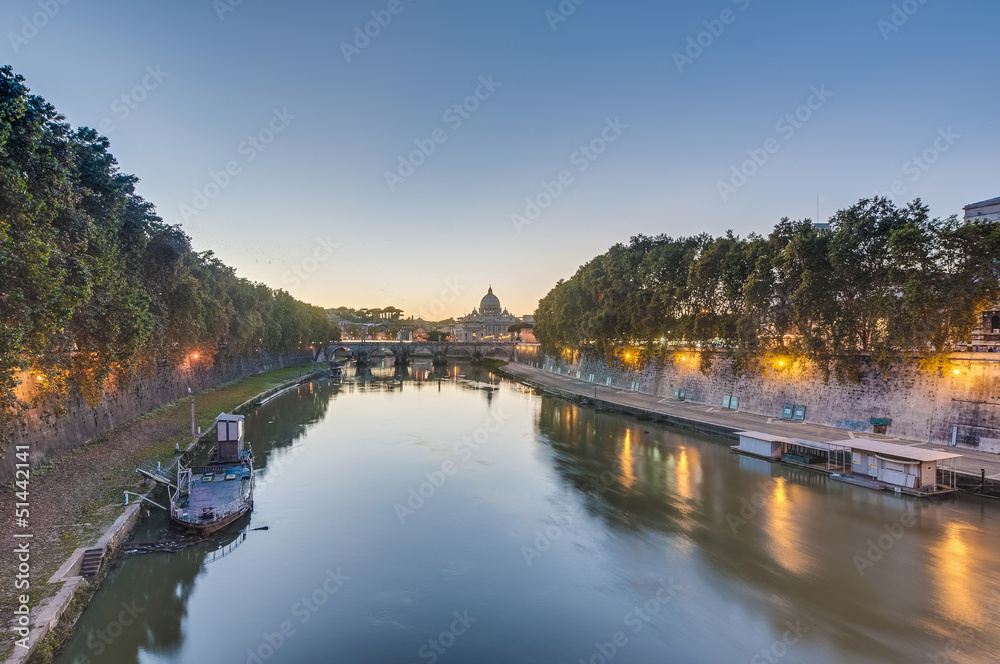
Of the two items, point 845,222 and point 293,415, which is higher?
point 845,222

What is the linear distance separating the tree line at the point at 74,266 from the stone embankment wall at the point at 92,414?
1168 mm

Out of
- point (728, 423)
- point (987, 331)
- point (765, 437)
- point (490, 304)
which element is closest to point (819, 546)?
point (765, 437)

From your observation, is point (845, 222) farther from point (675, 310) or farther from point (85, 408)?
point (85, 408)

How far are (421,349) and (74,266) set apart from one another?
91.9m

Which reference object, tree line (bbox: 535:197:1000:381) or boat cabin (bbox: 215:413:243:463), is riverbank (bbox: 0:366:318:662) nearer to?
boat cabin (bbox: 215:413:243:463)

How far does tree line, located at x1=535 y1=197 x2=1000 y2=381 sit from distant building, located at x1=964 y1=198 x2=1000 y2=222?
20.5 metres

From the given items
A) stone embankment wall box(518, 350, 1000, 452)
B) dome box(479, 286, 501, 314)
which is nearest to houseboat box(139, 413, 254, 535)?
stone embankment wall box(518, 350, 1000, 452)

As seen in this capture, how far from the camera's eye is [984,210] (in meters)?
40.5

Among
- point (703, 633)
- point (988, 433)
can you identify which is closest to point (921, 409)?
point (988, 433)

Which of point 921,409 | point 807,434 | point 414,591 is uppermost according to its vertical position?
point 921,409

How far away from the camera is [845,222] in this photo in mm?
27062

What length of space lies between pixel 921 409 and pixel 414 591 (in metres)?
25.8

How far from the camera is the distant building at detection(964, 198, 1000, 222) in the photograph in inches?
1556

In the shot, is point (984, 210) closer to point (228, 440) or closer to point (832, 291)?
→ point (832, 291)
